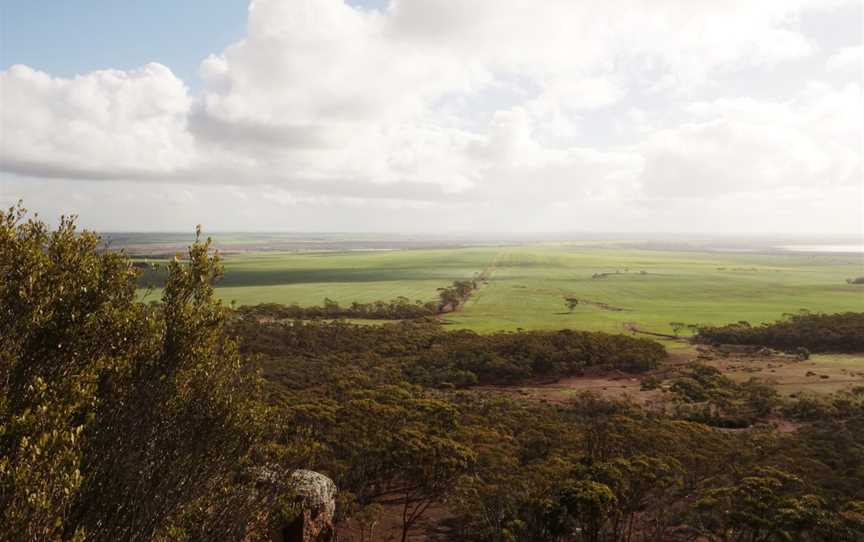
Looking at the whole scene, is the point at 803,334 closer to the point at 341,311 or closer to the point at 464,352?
the point at 464,352

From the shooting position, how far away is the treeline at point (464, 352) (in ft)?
291

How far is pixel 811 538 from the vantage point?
78.8ft

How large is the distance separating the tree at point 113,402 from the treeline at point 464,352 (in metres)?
62.4

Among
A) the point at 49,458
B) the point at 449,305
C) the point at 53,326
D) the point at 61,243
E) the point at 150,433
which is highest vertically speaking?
the point at 61,243

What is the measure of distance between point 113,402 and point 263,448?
636 cm

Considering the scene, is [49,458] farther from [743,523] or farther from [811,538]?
[811,538]

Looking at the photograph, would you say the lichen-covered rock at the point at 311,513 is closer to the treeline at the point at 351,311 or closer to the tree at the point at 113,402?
the tree at the point at 113,402

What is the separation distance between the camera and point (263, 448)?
19.6m

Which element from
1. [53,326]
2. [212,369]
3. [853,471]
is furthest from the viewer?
[853,471]

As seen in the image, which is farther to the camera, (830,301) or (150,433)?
(830,301)

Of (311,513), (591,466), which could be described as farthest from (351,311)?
(311,513)

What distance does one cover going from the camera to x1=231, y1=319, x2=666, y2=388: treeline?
8881 cm

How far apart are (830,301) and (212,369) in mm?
231256

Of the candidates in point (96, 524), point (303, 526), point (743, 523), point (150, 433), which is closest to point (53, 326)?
point (150, 433)
